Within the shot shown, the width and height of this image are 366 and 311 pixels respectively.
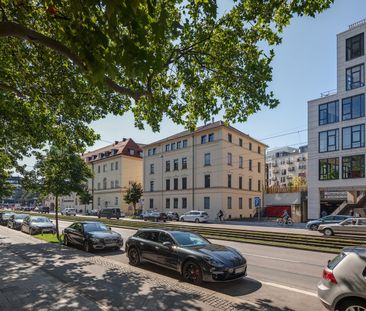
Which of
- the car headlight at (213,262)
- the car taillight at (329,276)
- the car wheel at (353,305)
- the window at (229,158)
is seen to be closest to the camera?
the car wheel at (353,305)

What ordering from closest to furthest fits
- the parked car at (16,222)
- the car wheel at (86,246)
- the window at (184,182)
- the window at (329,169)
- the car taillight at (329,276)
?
the car taillight at (329,276), the car wheel at (86,246), the parked car at (16,222), the window at (329,169), the window at (184,182)

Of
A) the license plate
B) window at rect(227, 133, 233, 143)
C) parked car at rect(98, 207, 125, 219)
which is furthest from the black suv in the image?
the license plate

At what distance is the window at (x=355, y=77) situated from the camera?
3953 centimetres

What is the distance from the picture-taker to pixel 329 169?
4234 centimetres

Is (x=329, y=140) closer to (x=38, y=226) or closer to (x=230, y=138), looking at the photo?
(x=230, y=138)

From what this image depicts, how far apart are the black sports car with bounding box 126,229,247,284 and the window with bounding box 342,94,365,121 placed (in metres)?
35.5

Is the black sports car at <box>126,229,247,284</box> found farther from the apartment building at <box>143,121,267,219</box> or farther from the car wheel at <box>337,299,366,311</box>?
the apartment building at <box>143,121,267,219</box>

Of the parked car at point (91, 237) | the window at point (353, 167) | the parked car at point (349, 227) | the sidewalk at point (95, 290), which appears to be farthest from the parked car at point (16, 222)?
the window at point (353, 167)

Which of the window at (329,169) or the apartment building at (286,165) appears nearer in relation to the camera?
the window at (329,169)

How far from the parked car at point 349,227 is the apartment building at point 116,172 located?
47.7m

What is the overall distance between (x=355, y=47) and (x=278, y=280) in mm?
38972

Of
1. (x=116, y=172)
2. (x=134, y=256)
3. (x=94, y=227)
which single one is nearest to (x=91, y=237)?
(x=94, y=227)

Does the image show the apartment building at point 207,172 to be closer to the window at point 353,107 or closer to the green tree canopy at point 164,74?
the window at point 353,107

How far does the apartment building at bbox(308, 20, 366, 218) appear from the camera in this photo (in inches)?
1560
